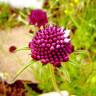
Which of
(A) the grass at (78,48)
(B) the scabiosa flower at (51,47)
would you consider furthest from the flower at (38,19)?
(B) the scabiosa flower at (51,47)

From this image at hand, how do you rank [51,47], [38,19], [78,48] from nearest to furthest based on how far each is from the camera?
[51,47] → [38,19] → [78,48]

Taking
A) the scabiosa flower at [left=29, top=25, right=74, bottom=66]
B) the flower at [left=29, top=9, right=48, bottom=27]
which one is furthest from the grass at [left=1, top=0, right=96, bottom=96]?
the scabiosa flower at [left=29, top=25, right=74, bottom=66]

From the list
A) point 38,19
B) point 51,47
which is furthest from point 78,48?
point 51,47

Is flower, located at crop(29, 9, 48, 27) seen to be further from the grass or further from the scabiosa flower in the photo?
the scabiosa flower

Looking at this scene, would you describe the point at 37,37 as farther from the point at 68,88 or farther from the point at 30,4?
the point at 30,4

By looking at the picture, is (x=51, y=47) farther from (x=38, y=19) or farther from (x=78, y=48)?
(x=78, y=48)

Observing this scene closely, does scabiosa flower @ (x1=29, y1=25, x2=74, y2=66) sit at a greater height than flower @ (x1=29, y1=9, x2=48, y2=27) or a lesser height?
lesser

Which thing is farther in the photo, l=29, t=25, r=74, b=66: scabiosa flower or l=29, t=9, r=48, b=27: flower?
l=29, t=9, r=48, b=27: flower

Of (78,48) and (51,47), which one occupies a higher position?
(51,47)

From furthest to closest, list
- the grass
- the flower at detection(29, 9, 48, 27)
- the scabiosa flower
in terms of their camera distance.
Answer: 1. the grass
2. the flower at detection(29, 9, 48, 27)
3. the scabiosa flower
